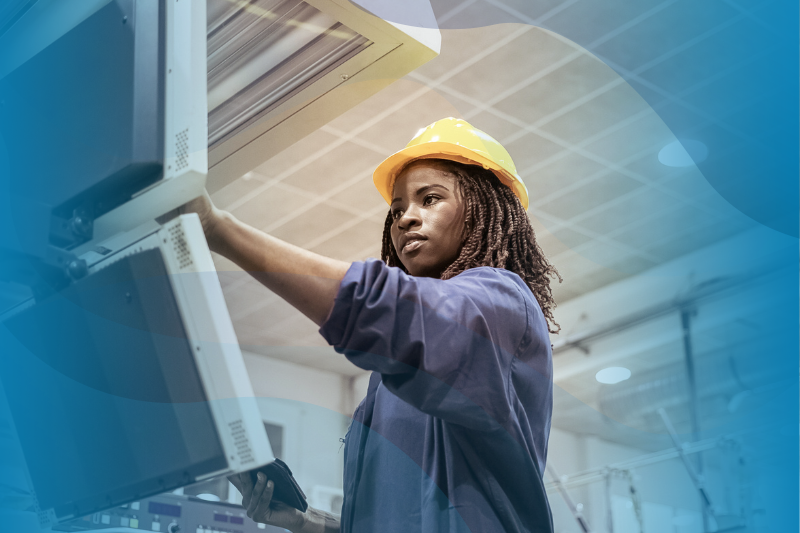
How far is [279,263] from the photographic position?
1.07m

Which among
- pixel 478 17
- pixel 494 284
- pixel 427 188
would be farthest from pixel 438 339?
pixel 478 17

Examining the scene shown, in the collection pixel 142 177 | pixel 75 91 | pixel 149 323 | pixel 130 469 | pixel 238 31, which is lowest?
pixel 130 469

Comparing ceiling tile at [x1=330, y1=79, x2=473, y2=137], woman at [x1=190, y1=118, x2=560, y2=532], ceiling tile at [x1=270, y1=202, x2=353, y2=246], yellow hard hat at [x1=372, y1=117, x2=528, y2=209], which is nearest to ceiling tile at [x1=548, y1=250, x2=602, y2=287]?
ceiling tile at [x1=270, y1=202, x2=353, y2=246]

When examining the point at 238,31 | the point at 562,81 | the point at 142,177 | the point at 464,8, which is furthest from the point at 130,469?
the point at 562,81

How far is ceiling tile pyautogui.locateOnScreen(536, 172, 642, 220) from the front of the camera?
6.02m

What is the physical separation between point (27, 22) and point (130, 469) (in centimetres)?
80

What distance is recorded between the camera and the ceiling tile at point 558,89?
489 cm

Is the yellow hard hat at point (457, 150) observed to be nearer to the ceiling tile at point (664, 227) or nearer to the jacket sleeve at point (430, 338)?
the jacket sleeve at point (430, 338)

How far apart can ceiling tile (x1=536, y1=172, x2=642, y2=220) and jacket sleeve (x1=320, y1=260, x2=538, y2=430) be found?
496cm

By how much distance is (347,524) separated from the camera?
1527 mm

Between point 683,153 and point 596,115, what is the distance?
33.6 inches

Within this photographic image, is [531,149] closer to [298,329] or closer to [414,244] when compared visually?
[298,329]

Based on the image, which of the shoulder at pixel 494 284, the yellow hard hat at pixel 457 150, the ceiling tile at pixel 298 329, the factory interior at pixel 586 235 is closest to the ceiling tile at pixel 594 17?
the factory interior at pixel 586 235

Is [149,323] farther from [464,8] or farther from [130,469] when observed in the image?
[464,8]
